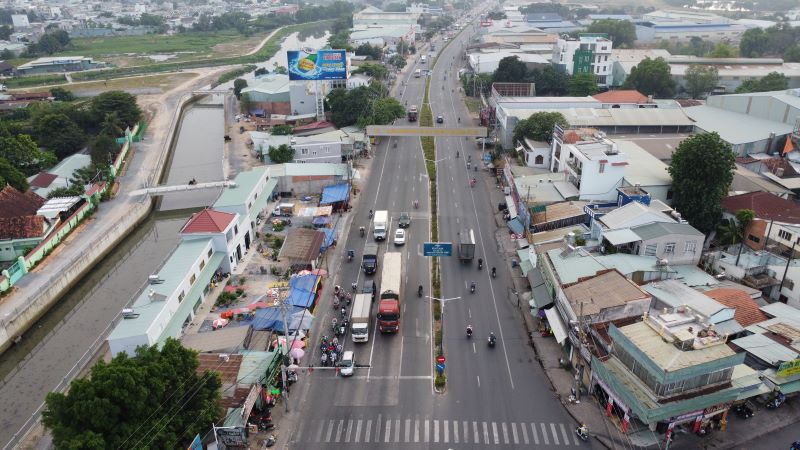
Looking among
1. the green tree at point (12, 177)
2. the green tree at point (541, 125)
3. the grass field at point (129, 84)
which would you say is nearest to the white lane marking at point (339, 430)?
the green tree at point (541, 125)

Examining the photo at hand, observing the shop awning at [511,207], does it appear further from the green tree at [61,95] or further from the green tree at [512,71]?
the green tree at [61,95]

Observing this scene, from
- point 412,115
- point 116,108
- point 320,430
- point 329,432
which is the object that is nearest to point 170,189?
point 116,108

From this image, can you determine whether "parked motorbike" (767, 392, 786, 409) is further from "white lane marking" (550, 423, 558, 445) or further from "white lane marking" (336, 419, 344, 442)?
"white lane marking" (336, 419, 344, 442)

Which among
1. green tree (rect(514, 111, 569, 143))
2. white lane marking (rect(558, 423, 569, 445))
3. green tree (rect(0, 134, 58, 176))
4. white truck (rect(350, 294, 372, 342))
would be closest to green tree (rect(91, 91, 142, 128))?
green tree (rect(0, 134, 58, 176))

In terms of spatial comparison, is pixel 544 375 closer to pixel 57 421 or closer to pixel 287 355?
pixel 287 355

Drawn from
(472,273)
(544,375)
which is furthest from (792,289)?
(472,273)

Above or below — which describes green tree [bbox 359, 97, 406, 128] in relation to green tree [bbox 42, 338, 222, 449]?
above

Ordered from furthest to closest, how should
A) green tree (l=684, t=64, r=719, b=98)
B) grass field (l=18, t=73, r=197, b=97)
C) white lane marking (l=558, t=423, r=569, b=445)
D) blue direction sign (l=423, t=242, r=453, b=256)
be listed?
grass field (l=18, t=73, r=197, b=97) → green tree (l=684, t=64, r=719, b=98) → blue direction sign (l=423, t=242, r=453, b=256) → white lane marking (l=558, t=423, r=569, b=445)
